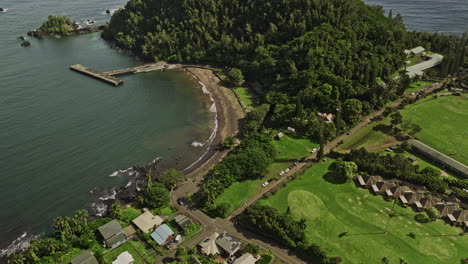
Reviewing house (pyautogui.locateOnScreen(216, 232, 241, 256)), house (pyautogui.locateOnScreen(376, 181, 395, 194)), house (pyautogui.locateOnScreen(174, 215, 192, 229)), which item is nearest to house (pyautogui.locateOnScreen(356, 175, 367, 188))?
A: house (pyautogui.locateOnScreen(376, 181, 395, 194))

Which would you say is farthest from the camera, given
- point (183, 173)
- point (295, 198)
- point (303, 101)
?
point (303, 101)

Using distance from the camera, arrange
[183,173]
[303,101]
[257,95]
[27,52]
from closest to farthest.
A: [183,173], [303,101], [257,95], [27,52]

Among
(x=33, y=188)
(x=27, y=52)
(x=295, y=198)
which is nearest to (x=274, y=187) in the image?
(x=295, y=198)

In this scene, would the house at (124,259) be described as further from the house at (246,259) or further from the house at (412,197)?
the house at (412,197)

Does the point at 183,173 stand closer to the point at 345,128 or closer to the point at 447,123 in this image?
the point at 345,128

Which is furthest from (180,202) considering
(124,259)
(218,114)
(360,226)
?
(218,114)

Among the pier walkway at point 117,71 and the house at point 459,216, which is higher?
the pier walkway at point 117,71

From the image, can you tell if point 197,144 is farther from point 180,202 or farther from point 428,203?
point 428,203

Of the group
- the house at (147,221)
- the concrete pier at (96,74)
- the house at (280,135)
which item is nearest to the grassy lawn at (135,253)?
the house at (147,221)
